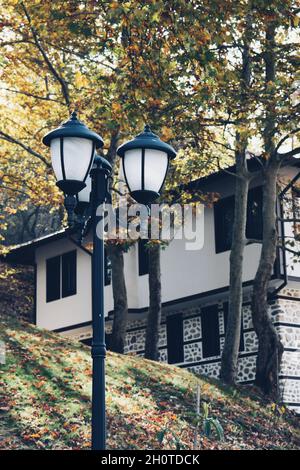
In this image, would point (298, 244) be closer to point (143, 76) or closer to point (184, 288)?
point (184, 288)

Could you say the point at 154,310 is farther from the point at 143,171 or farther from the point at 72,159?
the point at 72,159

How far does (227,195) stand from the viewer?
24016mm

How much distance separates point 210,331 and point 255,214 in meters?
4.11

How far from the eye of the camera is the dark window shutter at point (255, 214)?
75.3 feet

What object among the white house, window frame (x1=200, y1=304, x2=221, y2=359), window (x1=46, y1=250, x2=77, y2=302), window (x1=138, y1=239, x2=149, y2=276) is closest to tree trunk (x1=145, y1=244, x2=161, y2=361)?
the white house

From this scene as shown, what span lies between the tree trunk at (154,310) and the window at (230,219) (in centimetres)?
285

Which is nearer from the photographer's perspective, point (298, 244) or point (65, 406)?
point (65, 406)

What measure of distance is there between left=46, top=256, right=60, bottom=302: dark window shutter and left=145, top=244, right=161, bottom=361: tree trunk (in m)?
10.0

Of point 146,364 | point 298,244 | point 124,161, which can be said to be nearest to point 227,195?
point 298,244

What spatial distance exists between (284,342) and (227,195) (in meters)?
4.88

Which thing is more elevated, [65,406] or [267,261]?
[267,261]

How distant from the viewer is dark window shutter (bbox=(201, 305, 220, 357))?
24250 mm

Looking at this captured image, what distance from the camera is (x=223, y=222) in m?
24.0

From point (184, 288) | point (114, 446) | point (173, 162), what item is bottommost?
point (114, 446)
